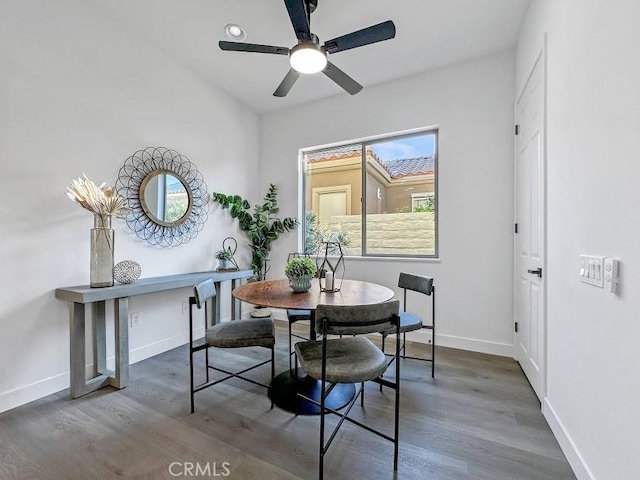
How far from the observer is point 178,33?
8.97ft

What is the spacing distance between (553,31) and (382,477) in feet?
8.73

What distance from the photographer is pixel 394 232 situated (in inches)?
136

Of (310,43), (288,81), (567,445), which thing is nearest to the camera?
(567,445)

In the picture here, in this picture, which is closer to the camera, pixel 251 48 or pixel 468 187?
pixel 251 48

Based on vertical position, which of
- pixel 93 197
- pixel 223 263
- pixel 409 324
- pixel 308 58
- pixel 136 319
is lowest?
pixel 136 319

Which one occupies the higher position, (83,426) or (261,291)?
(261,291)

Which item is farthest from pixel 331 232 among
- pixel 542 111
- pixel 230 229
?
pixel 542 111

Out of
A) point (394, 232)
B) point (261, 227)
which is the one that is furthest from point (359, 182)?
point (261, 227)

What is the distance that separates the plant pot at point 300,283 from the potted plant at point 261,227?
1892 millimetres

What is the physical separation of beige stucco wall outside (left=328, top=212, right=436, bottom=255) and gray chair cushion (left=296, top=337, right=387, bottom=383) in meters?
1.75

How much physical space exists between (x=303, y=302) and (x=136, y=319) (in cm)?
191

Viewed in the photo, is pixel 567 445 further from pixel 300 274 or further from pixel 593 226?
pixel 300 274

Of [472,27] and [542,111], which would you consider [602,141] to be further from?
[472,27]

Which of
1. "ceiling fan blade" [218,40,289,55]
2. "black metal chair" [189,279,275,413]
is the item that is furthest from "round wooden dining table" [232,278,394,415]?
"ceiling fan blade" [218,40,289,55]
